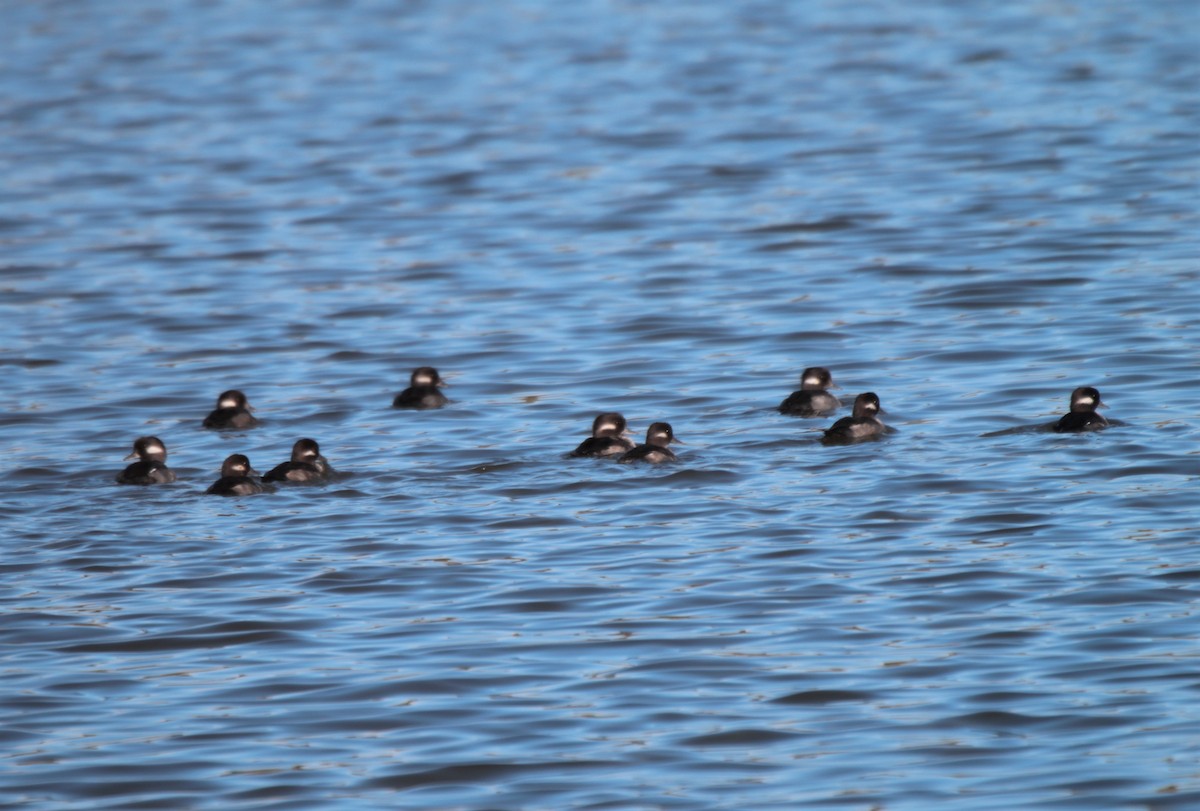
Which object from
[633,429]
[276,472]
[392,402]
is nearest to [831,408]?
[633,429]

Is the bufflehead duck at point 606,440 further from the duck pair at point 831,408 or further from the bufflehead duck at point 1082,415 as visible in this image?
the bufflehead duck at point 1082,415

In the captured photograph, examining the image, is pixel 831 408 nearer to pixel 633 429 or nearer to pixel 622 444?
pixel 633 429

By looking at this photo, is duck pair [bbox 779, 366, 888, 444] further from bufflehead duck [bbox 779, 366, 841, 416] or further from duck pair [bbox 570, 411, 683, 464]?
duck pair [bbox 570, 411, 683, 464]

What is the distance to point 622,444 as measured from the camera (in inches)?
519

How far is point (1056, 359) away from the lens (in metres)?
15.8

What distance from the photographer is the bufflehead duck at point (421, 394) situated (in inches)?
600

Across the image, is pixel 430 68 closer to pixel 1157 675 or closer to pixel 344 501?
pixel 344 501

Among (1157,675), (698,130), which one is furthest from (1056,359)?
(698,130)

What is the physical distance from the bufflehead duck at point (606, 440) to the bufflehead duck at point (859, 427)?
1.33 m

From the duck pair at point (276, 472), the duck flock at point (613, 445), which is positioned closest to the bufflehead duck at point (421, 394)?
the duck flock at point (613, 445)

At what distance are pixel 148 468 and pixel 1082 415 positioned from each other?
6.02 meters

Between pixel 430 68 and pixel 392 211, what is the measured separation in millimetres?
10677

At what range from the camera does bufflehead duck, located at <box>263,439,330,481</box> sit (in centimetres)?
1285

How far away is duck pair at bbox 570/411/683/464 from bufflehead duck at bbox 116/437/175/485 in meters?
2.64
